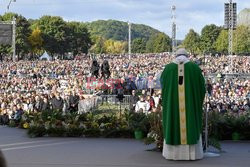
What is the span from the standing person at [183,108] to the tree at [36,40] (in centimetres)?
8196

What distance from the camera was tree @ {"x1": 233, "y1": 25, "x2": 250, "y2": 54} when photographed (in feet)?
297

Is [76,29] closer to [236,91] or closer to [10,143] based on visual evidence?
[236,91]

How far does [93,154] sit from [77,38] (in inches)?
3722

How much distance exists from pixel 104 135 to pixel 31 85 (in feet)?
66.0

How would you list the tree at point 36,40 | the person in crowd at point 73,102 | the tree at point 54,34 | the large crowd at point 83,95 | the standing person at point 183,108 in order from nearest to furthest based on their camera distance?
the standing person at point 183,108
the large crowd at point 83,95
the person in crowd at point 73,102
the tree at point 36,40
the tree at point 54,34

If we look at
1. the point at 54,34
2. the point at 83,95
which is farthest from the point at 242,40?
the point at 83,95

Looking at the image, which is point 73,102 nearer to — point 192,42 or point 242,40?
point 242,40

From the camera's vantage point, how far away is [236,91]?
25.1m

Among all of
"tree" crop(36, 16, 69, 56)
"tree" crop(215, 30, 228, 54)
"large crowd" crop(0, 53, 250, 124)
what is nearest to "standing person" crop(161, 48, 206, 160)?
"large crowd" crop(0, 53, 250, 124)

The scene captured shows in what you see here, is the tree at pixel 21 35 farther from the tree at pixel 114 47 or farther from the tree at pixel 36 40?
the tree at pixel 114 47

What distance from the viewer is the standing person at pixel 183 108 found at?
7938 mm

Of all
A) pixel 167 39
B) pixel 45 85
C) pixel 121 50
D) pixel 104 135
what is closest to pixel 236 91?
pixel 45 85

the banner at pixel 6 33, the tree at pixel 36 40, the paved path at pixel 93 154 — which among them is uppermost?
the tree at pixel 36 40

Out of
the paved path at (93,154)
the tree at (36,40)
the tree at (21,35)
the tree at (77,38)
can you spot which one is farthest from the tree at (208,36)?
the paved path at (93,154)
